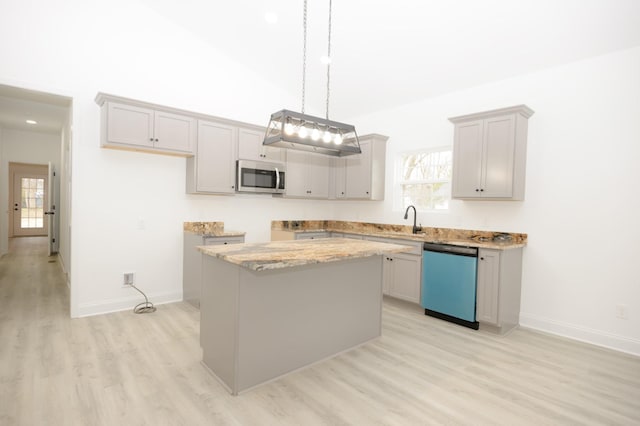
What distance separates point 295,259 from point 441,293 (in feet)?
7.73

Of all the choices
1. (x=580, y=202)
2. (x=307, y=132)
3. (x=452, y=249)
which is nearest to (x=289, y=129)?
(x=307, y=132)

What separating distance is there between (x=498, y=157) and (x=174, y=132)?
12.2ft

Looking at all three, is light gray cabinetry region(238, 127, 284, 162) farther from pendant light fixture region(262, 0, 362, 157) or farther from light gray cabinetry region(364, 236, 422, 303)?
light gray cabinetry region(364, 236, 422, 303)

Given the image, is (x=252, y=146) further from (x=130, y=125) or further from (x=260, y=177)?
(x=130, y=125)

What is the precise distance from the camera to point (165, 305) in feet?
14.0

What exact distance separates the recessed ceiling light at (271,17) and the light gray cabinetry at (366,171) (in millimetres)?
2041

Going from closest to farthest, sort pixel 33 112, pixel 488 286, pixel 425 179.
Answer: pixel 488 286
pixel 425 179
pixel 33 112

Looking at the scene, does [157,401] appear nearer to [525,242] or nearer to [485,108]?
[525,242]

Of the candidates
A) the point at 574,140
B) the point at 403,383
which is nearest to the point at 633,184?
the point at 574,140

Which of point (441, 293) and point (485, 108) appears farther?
point (485, 108)

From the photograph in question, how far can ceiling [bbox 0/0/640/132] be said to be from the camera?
3.07 metres

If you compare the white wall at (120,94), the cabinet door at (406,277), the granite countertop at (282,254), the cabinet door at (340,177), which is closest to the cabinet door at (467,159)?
the cabinet door at (406,277)

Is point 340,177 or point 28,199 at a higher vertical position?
point 340,177

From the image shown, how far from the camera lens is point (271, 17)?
3.90m
